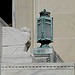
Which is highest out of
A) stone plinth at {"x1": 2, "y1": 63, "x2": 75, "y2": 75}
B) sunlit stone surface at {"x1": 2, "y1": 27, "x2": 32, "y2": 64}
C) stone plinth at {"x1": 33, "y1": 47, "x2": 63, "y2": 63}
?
sunlit stone surface at {"x1": 2, "y1": 27, "x2": 32, "y2": 64}

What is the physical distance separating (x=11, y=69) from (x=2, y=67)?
0.19 metres

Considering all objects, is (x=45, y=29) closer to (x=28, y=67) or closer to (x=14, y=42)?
(x=14, y=42)

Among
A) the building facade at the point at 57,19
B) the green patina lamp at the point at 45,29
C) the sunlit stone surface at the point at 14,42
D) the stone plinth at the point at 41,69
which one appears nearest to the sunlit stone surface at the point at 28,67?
the stone plinth at the point at 41,69

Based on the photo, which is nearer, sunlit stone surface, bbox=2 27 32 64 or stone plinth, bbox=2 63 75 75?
stone plinth, bbox=2 63 75 75

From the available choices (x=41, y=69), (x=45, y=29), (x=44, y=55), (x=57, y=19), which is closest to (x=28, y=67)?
(x=41, y=69)

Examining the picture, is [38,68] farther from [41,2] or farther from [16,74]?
[41,2]

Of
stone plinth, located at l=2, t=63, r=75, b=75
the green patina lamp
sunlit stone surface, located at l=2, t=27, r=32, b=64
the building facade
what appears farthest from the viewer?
the building facade

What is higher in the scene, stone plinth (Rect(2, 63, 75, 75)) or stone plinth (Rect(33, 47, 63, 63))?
stone plinth (Rect(33, 47, 63, 63))

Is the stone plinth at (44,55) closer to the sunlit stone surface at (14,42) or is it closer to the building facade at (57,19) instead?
the sunlit stone surface at (14,42)

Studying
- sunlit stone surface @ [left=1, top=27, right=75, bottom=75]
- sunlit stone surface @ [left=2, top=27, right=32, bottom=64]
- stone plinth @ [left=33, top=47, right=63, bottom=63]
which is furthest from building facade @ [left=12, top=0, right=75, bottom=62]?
sunlit stone surface @ [left=1, top=27, right=75, bottom=75]

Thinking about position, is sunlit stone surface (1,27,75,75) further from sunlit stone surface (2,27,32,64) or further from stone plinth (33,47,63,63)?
stone plinth (33,47,63,63)

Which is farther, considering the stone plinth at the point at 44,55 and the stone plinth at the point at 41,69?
the stone plinth at the point at 44,55

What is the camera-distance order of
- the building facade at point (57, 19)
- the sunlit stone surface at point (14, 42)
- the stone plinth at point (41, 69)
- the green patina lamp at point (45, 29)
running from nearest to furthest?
the stone plinth at point (41, 69)
the sunlit stone surface at point (14, 42)
the green patina lamp at point (45, 29)
the building facade at point (57, 19)

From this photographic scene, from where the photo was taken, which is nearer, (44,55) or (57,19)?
(44,55)
